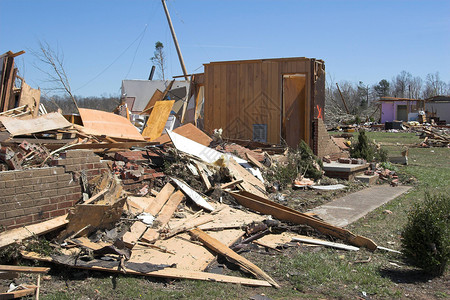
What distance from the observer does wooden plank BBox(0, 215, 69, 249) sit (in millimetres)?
4523

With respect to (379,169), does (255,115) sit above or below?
above

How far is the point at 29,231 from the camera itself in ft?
15.5

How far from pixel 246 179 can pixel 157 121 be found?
5903 millimetres

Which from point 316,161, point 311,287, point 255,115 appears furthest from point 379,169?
point 311,287

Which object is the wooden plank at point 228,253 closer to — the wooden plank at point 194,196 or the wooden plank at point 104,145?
the wooden plank at point 194,196

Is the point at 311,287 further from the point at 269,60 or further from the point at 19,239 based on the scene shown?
the point at 269,60

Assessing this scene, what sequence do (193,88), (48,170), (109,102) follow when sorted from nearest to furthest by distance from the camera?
(48,170)
(193,88)
(109,102)

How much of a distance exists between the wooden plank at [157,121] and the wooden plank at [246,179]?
15.4 ft

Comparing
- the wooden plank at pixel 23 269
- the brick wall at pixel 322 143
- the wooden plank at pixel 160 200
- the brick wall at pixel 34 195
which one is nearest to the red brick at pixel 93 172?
the brick wall at pixel 34 195

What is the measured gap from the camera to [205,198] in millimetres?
7379

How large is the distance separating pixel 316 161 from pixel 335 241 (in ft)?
18.9

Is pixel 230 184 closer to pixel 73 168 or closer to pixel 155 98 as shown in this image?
pixel 73 168

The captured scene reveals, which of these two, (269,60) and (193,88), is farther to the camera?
(193,88)

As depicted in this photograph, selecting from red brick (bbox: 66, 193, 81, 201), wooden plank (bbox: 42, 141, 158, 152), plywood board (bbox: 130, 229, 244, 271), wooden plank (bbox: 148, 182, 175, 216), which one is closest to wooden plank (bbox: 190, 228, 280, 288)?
plywood board (bbox: 130, 229, 244, 271)
